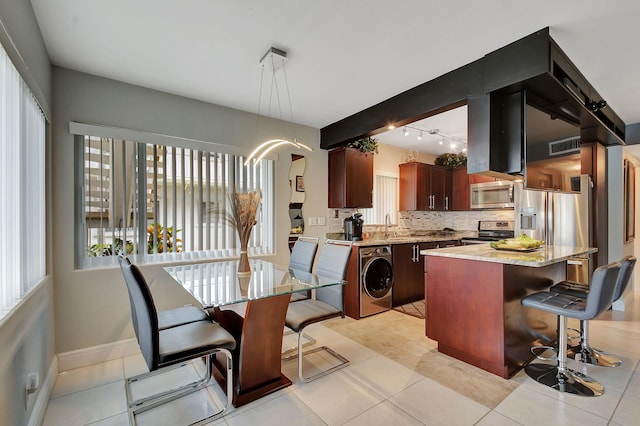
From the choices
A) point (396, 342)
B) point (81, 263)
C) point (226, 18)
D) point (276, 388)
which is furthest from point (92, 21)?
point (396, 342)

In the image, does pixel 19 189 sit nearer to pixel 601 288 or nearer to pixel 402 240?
pixel 601 288

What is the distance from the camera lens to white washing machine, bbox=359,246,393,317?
3598mm

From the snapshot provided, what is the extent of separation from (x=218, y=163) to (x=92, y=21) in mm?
1555

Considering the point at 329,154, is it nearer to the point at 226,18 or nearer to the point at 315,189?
the point at 315,189

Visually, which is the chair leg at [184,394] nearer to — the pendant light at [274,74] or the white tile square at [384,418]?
the white tile square at [384,418]

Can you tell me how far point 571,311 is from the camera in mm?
1983

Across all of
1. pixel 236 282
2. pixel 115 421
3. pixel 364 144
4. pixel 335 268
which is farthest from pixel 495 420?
pixel 364 144

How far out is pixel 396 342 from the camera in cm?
287

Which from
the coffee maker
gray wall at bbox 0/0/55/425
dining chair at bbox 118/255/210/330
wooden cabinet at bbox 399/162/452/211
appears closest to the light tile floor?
gray wall at bbox 0/0/55/425

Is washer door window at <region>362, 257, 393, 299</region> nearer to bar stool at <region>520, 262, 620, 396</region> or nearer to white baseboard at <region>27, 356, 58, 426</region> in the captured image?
bar stool at <region>520, 262, 620, 396</region>

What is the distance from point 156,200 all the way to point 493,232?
4996 mm

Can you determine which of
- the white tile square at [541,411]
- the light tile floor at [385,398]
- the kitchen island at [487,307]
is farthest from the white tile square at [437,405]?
the kitchen island at [487,307]

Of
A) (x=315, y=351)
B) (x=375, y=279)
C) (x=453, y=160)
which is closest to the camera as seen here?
(x=315, y=351)

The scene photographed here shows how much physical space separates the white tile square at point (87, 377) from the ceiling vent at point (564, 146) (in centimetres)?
414
